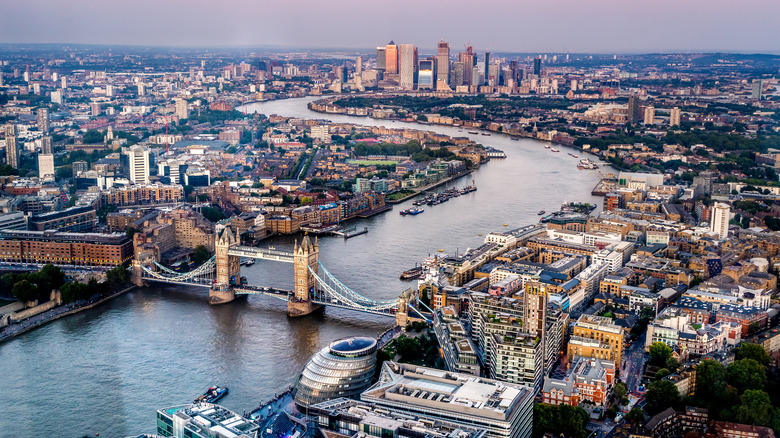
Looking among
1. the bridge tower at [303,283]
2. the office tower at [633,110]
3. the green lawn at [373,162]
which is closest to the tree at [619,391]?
the bridge tower at [303,283]

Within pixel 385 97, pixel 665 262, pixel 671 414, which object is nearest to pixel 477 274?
pixel 665 262

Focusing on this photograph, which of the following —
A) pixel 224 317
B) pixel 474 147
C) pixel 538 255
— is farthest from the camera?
pixel 474 147

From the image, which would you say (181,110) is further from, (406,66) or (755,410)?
(755,410)

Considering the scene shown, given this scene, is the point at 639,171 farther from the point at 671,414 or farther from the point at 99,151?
the point at 671,414

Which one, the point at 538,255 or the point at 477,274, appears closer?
the point at 477,274

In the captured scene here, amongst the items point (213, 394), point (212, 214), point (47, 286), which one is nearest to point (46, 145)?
point (212, 214)

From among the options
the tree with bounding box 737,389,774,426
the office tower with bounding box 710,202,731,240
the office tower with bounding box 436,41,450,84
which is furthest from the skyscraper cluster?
the tree with bounding box 737,389,774,426

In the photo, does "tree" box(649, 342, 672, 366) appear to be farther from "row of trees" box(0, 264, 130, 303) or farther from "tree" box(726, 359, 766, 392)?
"row of trees" box(0, 264, 130, 303)
